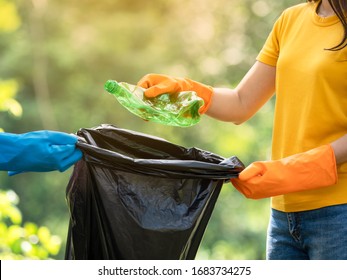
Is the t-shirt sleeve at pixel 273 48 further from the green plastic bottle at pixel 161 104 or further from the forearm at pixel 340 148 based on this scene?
the forearm at pixel 340 148

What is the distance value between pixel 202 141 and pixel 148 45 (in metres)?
1.40

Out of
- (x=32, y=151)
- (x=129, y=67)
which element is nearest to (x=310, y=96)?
(x=32, y=151)

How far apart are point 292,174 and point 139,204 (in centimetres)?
38

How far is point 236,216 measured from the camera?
304 inches

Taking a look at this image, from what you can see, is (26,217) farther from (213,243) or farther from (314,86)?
(314,86)

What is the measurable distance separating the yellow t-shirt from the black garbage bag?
0.58 ft

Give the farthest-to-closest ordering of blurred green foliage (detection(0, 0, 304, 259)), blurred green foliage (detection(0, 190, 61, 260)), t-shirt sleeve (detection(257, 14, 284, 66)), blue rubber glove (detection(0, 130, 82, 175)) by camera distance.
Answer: blurred green foliage (detection(0, 0, 304, 259)), blurred green foliage (detection(0, 190, 61, 260)), t-shirt sleeve (detection(257, 14, 284, 66)), blue rubber glove (detection(0, 130, 82, 175))

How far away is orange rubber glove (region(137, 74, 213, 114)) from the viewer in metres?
1.81

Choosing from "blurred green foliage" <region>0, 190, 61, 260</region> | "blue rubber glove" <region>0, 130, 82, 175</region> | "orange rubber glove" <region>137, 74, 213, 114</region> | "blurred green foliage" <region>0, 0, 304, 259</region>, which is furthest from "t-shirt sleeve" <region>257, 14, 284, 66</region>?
"blurred green foliage" <region>0, 0, 304, 259</region>

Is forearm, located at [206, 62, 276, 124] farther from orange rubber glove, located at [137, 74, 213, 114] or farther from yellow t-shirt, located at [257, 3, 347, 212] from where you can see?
yellow t-shirt, located at [257, 3, 347, 212]

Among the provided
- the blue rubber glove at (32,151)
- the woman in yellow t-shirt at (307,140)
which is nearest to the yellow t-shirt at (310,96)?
the woman in yellow t-shirt at (307,140)

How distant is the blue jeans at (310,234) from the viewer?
167 cm

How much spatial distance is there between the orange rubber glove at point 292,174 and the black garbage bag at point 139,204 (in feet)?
0.20
